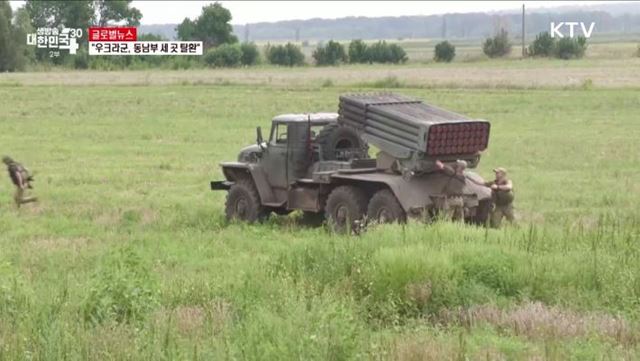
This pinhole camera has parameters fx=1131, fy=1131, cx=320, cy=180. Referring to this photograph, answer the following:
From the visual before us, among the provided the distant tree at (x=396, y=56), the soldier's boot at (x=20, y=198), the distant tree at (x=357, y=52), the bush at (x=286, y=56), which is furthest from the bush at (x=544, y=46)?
the soldier's boot at (x=20, y=198)

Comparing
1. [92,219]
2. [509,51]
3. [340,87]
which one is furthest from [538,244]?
[509,51]

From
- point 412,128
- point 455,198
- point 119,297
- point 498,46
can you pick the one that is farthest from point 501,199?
point 498,46

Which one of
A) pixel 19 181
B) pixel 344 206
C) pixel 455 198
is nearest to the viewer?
pixel 455 198

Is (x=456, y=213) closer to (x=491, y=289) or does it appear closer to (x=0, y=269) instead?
(x=491, y=289)

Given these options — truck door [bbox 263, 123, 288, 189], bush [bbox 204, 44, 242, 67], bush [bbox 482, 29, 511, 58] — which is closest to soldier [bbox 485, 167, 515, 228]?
truck door [bbox 263, 123, 288, 189]

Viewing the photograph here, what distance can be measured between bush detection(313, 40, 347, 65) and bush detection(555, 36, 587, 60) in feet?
70.9

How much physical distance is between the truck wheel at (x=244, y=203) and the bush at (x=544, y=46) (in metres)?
95.2

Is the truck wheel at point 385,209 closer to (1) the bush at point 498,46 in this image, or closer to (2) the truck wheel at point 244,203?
(2) the truck wheel at point 244,203

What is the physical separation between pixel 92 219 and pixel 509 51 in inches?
4148

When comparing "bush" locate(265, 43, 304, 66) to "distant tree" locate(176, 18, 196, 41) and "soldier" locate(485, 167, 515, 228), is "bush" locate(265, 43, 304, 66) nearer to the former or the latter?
"distant tree" locate(176, 18, 196, 41)

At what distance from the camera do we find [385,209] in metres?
16.8

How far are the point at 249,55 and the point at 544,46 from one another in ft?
96.6

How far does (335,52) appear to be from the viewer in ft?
378

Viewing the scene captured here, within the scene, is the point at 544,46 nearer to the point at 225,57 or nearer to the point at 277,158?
the point at 225,57
